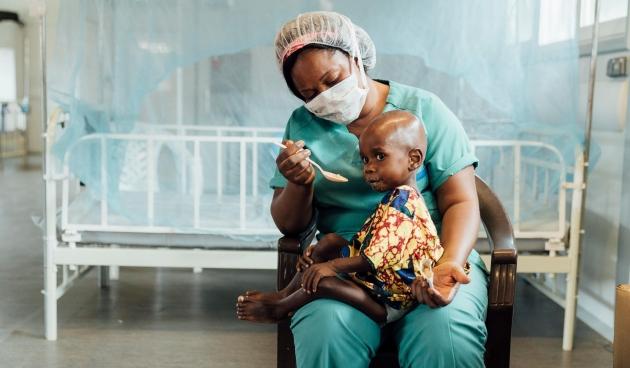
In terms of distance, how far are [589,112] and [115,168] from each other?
1825 millimetres

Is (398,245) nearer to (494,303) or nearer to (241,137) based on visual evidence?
(494,303)

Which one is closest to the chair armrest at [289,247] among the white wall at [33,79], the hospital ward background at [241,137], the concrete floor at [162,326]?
the hospital ward background at [241,137]

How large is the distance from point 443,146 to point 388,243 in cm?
35

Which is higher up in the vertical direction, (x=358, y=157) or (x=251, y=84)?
(x=251, y=84)

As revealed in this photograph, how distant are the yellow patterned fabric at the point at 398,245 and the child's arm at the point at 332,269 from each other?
2 cm

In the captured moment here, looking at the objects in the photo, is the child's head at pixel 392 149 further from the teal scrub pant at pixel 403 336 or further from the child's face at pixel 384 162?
the teal scrub pant at pixel 403 336

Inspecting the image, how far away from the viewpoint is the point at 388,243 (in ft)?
4.69

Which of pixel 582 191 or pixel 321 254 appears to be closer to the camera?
pixel 321 254

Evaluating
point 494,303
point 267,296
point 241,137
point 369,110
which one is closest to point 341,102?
point 369,110

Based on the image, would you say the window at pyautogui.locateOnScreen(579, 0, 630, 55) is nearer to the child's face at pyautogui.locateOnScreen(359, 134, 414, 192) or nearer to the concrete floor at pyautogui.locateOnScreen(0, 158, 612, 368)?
the concrete floor at pyautogui.locateOnScreen(0, 158, 612, 368)

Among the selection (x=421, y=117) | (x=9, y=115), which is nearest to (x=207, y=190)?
(x=421, y=117)

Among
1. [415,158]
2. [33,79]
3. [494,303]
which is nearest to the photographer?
[415,158]

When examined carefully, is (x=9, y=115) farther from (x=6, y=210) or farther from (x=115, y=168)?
(x=115, y=168)

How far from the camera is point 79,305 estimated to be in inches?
130
